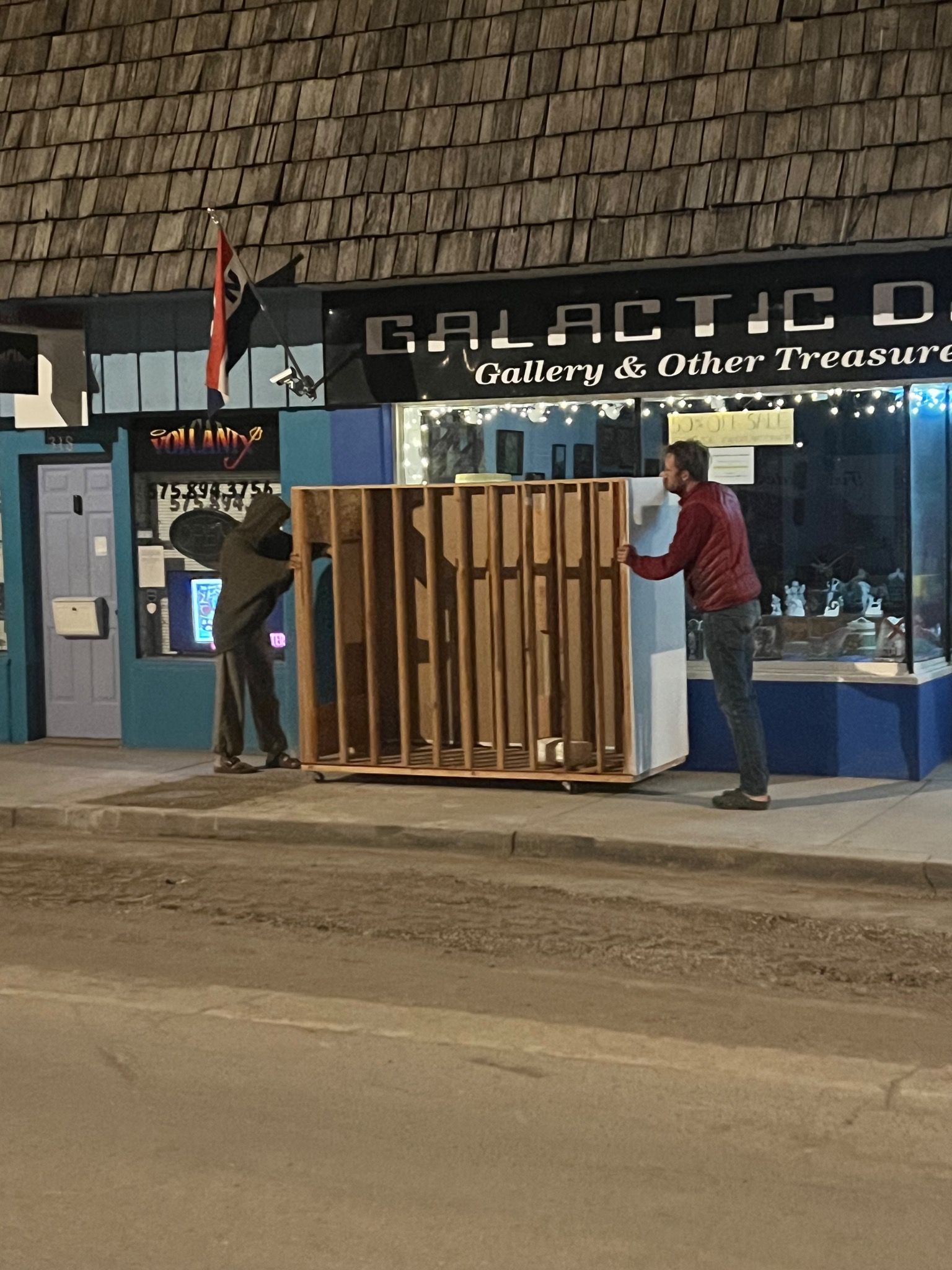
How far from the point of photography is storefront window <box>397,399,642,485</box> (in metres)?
12.0

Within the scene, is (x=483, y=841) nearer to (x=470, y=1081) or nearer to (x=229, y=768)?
(x=229, y=768)

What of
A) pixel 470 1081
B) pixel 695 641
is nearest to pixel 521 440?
pixel 695 641

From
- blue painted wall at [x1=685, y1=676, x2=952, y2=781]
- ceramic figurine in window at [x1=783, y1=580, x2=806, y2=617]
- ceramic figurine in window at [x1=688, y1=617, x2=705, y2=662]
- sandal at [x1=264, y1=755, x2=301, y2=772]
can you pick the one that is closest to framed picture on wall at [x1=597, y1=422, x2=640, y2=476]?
ceramic figurine in window at [x1=688, y1=617, x2=705, y2=662]

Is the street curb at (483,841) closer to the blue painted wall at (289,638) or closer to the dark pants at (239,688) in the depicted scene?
the dark pants at (239,688)

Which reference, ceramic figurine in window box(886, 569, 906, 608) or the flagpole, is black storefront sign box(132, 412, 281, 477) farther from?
ceramic figurine in window box(886, 569, 906, 608)

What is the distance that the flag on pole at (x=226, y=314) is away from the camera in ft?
38.3

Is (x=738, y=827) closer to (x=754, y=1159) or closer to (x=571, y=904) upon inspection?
(x=571, y=904)

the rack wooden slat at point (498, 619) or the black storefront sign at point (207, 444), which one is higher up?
the black storefront sign at point (207, 444)


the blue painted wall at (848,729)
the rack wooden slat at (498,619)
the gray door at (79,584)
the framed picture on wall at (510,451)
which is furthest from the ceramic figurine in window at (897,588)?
the gray door at (79,584)

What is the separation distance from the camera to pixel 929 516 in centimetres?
1170

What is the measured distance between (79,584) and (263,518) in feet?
8.26

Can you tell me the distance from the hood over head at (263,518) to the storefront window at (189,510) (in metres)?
1.14

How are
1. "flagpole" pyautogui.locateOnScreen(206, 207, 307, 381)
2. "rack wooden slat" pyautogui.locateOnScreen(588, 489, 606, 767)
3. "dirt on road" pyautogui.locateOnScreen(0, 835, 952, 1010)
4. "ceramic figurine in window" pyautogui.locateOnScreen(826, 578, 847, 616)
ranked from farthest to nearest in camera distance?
"flagpole" pyautogui.locateOnScreen(206, 207, 307, 381) < "ceramic figurine in window" pyautogui.locateOnScreen(826, 578, 847, 616) < "rack wooden slat" pyautogui.locateOnScreen(588, 489, 606, 767) < "dirt on road" pyautogui.locateOnScreen(0, 835, 952, 1010)

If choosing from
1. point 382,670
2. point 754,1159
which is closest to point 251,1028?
point 754,1159
